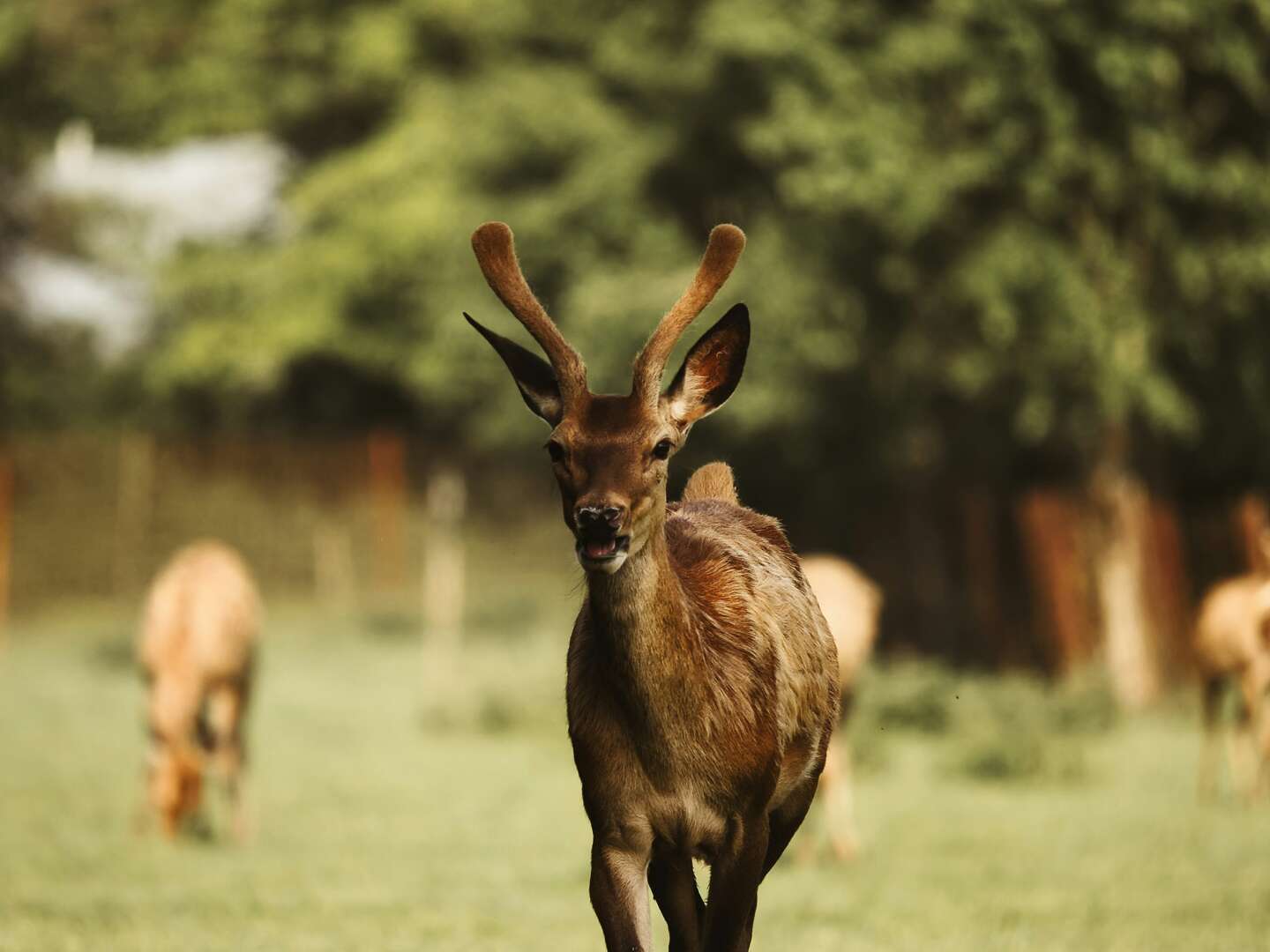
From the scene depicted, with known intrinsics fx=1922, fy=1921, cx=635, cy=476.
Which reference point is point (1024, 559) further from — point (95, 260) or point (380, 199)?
point (95, 260)

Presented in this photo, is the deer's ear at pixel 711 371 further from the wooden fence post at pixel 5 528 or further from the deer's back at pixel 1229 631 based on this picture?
the wooden fence post at pixel 5 528

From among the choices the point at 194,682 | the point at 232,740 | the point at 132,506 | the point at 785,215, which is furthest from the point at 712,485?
the point at 132,506

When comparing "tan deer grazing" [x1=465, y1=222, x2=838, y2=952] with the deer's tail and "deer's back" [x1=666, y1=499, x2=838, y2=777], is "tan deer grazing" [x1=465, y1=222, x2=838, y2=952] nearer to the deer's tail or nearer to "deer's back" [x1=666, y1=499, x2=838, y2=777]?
"deer's back" [x1=666, y1=499, x2=838, y2=777]

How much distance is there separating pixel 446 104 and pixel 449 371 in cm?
737

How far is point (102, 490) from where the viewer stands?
28.7 m

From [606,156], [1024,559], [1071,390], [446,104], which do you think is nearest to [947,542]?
[1024,559]

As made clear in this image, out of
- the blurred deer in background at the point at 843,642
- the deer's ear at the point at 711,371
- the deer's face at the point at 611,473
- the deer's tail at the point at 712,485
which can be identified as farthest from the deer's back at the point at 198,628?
the deer's face at the point at 611,473

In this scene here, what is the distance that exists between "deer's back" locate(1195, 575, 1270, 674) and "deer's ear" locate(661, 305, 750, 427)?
912 cm

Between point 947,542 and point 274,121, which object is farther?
point 274,121

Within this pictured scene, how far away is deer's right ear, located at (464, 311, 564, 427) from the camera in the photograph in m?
5.87

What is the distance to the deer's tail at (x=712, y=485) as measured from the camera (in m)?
7.51

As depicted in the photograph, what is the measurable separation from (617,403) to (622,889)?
141 cm

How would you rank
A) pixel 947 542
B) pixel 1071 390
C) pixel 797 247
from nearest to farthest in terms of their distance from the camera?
pixel 1071 390
pixel 797 247
pixel 947 542

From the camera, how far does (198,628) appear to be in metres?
13.2
